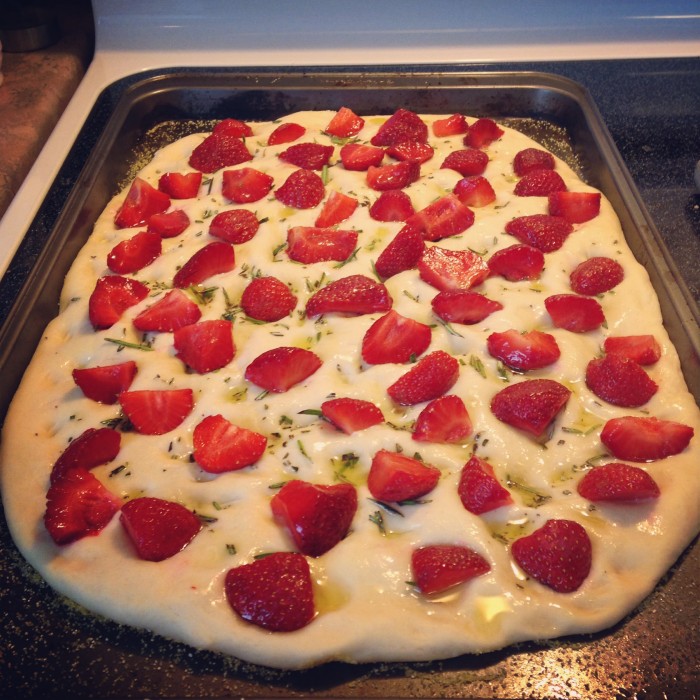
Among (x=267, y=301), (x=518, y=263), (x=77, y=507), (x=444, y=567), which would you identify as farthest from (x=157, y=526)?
(x=518, y=263)

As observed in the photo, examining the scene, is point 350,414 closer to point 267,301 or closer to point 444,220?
point 267,301

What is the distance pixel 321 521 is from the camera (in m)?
1.35

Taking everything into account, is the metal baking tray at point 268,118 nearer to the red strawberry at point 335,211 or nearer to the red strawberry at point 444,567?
the red strawberry at point 444,567

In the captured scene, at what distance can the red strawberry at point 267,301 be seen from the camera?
182cm

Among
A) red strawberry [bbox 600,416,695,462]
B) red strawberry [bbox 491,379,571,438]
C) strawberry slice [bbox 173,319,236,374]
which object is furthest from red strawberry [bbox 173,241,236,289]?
red strawberry [bbox 600,416,695,462]

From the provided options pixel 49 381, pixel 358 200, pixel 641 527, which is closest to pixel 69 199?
pixel 49 381

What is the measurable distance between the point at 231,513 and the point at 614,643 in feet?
2.62

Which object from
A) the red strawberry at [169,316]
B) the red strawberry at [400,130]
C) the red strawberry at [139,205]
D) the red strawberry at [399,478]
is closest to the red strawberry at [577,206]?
the red strawberry at [400,130]

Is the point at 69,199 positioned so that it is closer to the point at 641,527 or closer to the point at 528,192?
the point at 528,192

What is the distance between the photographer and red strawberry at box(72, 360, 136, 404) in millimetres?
1663

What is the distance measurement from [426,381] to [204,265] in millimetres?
756

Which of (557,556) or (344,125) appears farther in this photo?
(344,125)

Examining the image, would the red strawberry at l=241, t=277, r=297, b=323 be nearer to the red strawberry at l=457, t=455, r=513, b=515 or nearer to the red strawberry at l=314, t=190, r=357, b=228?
the red strawberry at l=314, t=190, r=357, b=228

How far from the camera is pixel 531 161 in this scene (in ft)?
7.36
